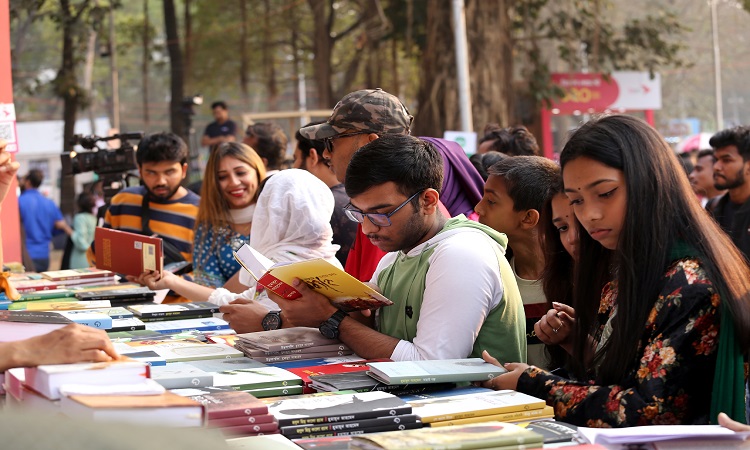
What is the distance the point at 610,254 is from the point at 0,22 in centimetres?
546

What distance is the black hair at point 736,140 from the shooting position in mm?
6602

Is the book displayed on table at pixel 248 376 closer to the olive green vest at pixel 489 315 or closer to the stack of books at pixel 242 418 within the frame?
the stack of books at pixel 242 418

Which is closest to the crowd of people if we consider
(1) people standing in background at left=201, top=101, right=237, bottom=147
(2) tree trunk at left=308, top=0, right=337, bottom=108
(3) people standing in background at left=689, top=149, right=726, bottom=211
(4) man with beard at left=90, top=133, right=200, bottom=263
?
(4) man with beard at left=90, top=133, right=200, bottom=263

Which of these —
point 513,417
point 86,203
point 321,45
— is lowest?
point 513,417

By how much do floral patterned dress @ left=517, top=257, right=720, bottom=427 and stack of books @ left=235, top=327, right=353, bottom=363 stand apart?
0.92m

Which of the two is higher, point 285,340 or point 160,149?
point 160,149

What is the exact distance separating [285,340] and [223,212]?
7.17ft

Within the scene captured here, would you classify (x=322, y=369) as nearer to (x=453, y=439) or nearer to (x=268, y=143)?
(x=453, y=439)

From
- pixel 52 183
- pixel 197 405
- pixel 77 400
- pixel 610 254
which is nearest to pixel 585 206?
pixel 610 254

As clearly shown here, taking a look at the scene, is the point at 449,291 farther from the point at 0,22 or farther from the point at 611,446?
the point at 0,22

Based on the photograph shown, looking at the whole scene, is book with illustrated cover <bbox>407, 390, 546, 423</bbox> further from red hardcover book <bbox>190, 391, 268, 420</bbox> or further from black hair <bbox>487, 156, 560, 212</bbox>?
black hair <bbox>487, 156, 560, 212</bbox>

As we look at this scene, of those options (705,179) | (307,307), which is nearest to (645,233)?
(307,307)

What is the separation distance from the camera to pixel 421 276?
2.91 m

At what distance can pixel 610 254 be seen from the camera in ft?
8.87
